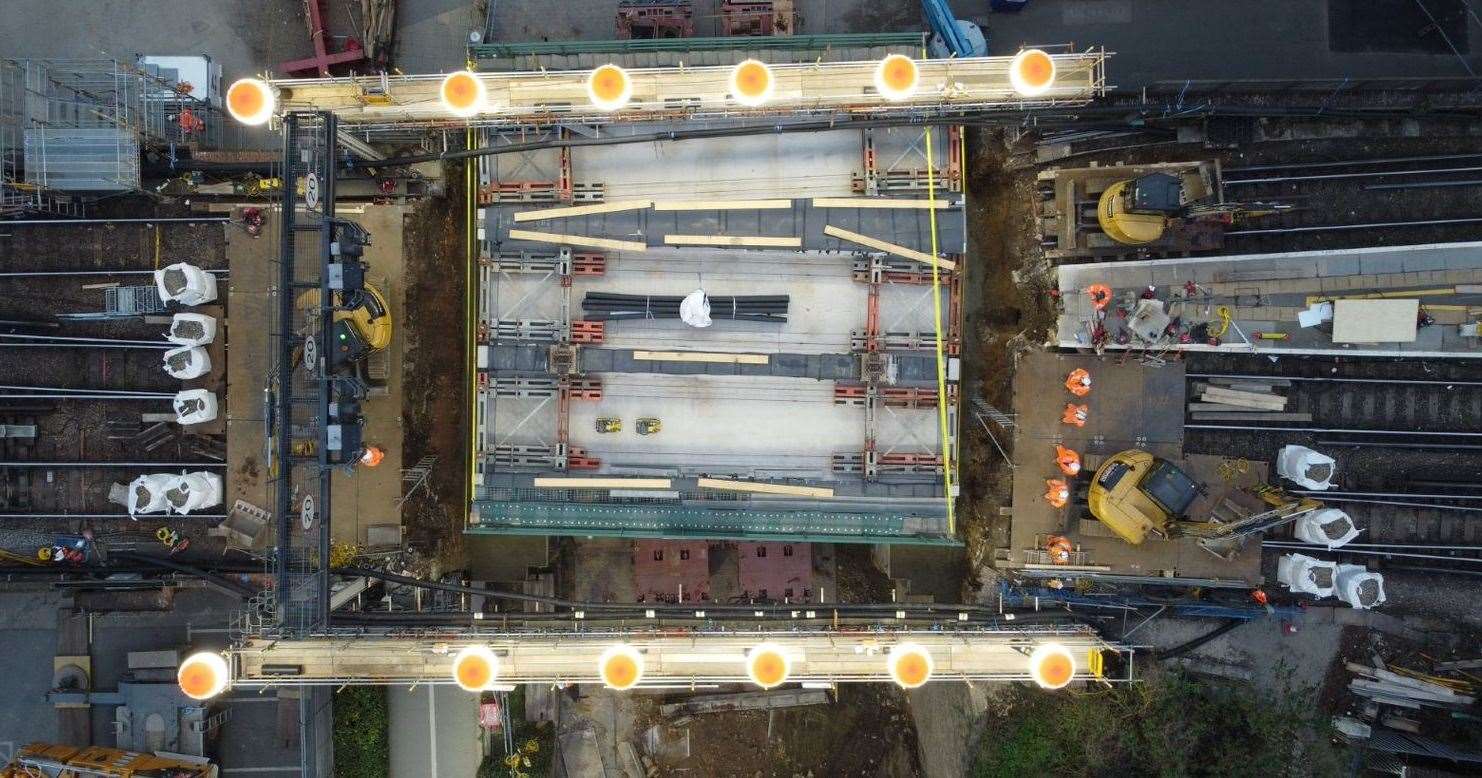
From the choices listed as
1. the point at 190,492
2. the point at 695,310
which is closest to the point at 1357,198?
the point at 695,310

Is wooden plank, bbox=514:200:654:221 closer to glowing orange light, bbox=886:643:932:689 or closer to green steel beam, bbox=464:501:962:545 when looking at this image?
green steel beam, bbox=464:501:962:545

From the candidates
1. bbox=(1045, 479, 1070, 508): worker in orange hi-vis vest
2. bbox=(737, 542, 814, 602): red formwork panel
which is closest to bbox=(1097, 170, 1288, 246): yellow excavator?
bbox=(1045, 479, 1070, 508): worker in orange hi-vis vest

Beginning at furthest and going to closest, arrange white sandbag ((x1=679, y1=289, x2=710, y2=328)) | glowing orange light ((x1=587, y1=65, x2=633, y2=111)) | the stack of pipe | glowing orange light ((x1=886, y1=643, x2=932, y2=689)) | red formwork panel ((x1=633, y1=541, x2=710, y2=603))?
red formwork panel ((x1=633, y1=541, x2=710, y2=603))
the stack of pipe
white sandbag ((x1=679, y1=289, x2=710, y2=328))
glowing orange light ((x1=886, y1=643, x2=932, y2=689))
glowing orange light ((x1=587, y1=65, x2=633, y2=111))

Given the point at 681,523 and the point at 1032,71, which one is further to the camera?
the point at 681,523

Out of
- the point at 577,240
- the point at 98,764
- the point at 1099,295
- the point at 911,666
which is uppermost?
the point at 577,240

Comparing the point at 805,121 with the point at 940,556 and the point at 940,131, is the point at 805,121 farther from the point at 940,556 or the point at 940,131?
the point at 940,556

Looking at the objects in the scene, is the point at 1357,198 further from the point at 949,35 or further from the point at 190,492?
the point at 190,492
